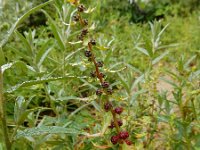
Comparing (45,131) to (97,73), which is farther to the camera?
(97,73)

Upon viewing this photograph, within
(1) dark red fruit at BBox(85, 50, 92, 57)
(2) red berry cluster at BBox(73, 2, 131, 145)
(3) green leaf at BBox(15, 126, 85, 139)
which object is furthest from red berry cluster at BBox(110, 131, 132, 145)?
(1) dark red fruit at BBox(85, 50, 92, 57)

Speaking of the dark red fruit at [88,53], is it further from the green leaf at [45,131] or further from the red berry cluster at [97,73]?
the green leaf at [45,131]

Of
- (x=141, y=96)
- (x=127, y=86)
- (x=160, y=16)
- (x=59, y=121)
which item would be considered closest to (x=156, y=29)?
(x=141, y=96)

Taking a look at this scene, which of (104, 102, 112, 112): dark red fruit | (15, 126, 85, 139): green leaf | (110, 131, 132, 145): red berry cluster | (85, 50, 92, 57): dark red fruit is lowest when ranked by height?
(110, 131, 132, 145): red berry cluster

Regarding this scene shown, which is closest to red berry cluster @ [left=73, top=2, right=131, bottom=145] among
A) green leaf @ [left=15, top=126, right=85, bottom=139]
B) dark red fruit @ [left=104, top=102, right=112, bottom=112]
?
dark red fruit @ [left=104, top=102, right=112, bottom=112]

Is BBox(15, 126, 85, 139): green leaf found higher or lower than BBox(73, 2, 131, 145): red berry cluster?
lower

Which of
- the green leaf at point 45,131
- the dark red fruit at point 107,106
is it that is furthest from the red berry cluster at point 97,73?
the green leaf at point 45,131

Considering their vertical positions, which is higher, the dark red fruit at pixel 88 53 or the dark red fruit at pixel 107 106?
the dark red fruit at pixel 88 53

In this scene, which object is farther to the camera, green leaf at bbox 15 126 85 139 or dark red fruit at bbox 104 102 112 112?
dark red fruit at bbox 104 102 112 112

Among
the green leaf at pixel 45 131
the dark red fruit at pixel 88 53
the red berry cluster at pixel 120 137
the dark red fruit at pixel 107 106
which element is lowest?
the red berry cluster at pixel 120 137

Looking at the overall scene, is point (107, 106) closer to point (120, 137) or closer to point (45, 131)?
point (120, 137)

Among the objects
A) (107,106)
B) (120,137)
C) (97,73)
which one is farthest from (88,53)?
(120,137)

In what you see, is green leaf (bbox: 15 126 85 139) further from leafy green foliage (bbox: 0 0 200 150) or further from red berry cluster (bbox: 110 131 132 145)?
red berry cluster (bbox: 110 131 132 145)

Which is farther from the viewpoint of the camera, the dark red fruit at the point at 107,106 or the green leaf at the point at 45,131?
the dark red fruit at the point at 107,106
